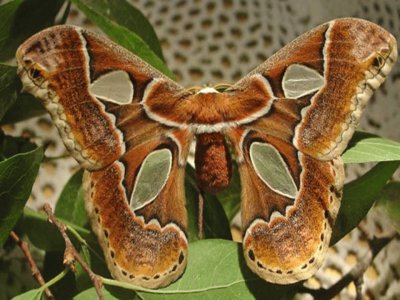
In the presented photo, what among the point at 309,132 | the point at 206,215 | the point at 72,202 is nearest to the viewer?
the point at 309,132

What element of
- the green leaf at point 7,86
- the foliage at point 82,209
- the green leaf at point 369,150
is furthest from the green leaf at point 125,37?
the green leaf at point 369,150

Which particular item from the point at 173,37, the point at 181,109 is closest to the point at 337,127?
the point at 181,109

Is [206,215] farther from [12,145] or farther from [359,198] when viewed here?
[12,145]

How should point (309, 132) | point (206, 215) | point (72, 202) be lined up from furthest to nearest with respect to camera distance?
1. point (72, 202)
2. point (206, 215)
3. point (309, 132)

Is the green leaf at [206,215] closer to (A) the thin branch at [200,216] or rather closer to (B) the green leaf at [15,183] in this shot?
(A) the thin branch at [200,216]

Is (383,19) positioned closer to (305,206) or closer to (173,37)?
(173,37)

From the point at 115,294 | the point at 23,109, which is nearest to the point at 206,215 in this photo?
the point at 115,294
